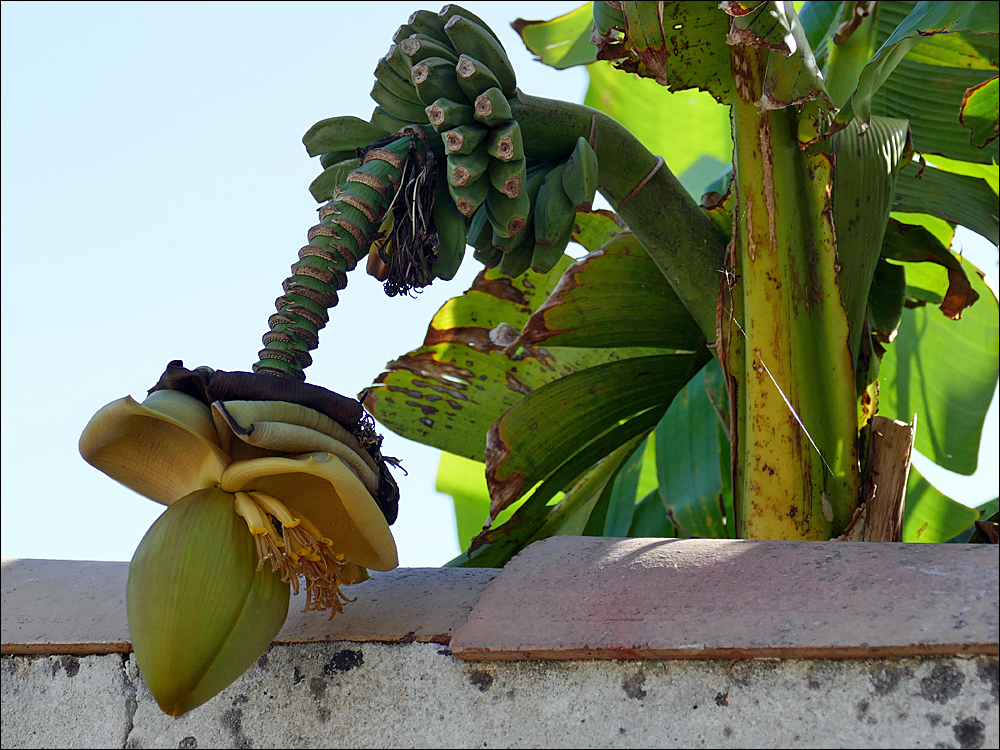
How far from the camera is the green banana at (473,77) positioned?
2.44 feet

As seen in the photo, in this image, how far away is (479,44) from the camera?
771mm

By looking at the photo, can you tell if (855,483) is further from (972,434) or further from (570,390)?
(972,434)

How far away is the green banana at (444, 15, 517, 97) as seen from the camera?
0.76 meters

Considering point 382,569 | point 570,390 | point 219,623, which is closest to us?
point 219,623

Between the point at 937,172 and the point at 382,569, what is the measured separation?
3.11 ft

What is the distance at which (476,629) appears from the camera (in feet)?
1.92

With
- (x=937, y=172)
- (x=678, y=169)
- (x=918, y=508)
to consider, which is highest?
(x=678, y=169)

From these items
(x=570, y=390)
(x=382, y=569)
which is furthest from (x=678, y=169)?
(x=382, y=569)

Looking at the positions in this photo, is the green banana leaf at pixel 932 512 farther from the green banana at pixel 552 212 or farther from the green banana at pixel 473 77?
the green banana at pixel 473 77

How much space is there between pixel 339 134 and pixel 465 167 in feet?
0.70

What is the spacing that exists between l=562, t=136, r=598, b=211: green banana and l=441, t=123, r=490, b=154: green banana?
0.10 meters

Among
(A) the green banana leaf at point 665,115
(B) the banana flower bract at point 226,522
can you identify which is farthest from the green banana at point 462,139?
(A) the green banana leaf at point 665,115

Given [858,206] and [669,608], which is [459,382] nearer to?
[858,206]

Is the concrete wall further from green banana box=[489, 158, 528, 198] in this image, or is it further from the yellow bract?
green banana box=[489, 158, 528, 198]
